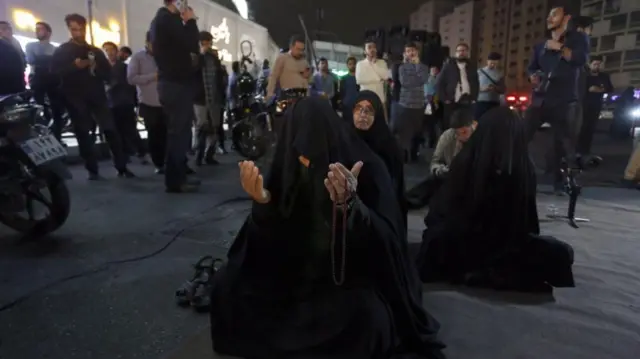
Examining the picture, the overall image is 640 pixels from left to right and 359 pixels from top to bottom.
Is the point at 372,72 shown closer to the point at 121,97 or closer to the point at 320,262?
the point at 121,97

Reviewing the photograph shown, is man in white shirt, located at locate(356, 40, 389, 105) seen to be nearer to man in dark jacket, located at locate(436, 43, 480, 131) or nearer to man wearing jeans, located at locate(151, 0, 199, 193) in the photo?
man in dark jacket, located at locate(436, 43, 480, 131)

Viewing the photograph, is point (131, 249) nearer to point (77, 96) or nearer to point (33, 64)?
point (77, 96)

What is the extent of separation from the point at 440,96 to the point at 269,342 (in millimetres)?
5279

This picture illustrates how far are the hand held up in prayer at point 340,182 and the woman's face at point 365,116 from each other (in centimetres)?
129

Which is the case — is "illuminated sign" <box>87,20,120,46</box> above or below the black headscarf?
above

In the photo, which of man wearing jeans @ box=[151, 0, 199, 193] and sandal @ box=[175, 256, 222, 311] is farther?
man wearing jeans @ box=[151, 0, 199, 193]

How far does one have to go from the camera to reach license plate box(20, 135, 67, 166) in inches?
125

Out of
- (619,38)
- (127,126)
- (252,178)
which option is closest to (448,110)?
(127,126)

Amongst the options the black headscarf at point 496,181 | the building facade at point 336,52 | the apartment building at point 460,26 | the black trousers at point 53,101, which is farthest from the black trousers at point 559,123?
the apartment building at point 460,26

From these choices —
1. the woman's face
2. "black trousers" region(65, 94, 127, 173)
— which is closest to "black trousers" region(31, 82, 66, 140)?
"black trousers" region(65, 94, 127, 173)

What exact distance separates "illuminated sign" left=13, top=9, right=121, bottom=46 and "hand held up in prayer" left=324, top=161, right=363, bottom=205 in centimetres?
596

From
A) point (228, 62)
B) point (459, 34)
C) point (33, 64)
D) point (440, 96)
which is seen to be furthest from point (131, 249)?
point (459, 34)

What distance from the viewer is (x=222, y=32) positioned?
10180mm

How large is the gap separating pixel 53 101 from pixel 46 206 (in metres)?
3.35
